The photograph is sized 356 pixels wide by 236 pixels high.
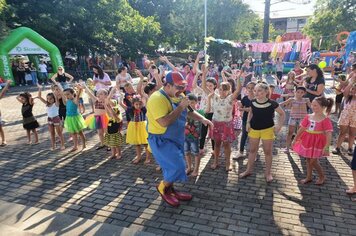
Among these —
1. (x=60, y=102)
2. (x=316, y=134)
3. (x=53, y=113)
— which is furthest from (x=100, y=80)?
(x=316, y=134)

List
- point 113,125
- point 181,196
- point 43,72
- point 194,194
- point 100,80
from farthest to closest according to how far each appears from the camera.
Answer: point 43,72 < point 100,80 < point 113,125 < point 194,194 < point 181,196

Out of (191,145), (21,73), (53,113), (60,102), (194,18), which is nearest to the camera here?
(191,145)

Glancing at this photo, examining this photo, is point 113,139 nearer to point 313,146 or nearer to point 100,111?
point 100,111

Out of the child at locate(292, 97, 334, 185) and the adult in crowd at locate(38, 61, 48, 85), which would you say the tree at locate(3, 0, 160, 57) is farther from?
the child at locate(292, 97, 334, 185)

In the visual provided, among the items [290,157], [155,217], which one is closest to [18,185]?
[155,217]

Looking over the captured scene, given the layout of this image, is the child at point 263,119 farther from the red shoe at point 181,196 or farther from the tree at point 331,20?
the tree at point 331,20

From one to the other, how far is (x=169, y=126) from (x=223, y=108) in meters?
1.62

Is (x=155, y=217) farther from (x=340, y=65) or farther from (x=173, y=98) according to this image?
(x=340, y=65)

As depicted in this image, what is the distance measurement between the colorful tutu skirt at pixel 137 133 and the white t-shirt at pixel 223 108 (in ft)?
4.76

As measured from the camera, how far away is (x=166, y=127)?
3760 mm

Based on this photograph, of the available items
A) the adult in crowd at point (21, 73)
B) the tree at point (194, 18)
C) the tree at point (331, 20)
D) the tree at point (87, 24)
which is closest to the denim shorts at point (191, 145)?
the adult in crowd at point (21, 73)

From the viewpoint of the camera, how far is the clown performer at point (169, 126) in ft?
11.6

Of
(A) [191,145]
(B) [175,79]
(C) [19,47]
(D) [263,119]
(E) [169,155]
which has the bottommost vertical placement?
(A) [191,145]

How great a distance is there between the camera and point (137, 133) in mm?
5621
